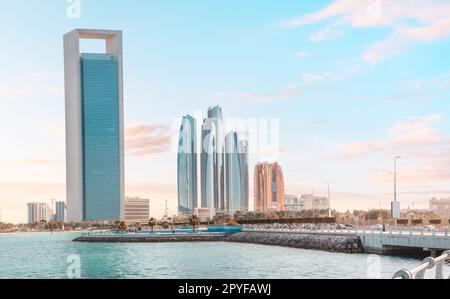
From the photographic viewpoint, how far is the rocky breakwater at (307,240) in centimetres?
4941

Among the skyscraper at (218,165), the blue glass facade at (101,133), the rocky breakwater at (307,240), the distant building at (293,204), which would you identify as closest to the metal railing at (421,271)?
the rocky breakwater at (307,240)

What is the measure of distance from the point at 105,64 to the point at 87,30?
11.7 m

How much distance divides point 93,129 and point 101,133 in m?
3.70

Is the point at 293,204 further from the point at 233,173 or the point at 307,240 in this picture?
the point at 307,240

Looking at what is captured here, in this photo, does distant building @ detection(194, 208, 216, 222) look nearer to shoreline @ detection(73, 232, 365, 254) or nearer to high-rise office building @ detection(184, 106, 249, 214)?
high-rise office building @ detection(184, 106, 249, 214)

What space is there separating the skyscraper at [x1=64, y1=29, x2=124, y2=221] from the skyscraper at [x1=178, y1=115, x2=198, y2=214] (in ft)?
46.9

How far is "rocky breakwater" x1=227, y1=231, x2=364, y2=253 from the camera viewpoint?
49.4 metres

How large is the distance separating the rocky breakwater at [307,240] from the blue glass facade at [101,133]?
7137 centimetres

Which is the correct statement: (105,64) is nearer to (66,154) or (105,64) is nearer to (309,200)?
(66,154)

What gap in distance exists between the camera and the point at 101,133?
504 feet

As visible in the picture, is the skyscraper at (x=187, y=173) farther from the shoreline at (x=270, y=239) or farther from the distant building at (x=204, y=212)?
the shoreline at (x=270, y=239)

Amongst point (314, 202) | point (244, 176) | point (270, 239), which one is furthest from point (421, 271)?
point (314, 202)

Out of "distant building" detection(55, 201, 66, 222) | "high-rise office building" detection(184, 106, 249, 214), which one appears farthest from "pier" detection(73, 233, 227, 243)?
"distant building" detection(55, 201, 66, 222)
